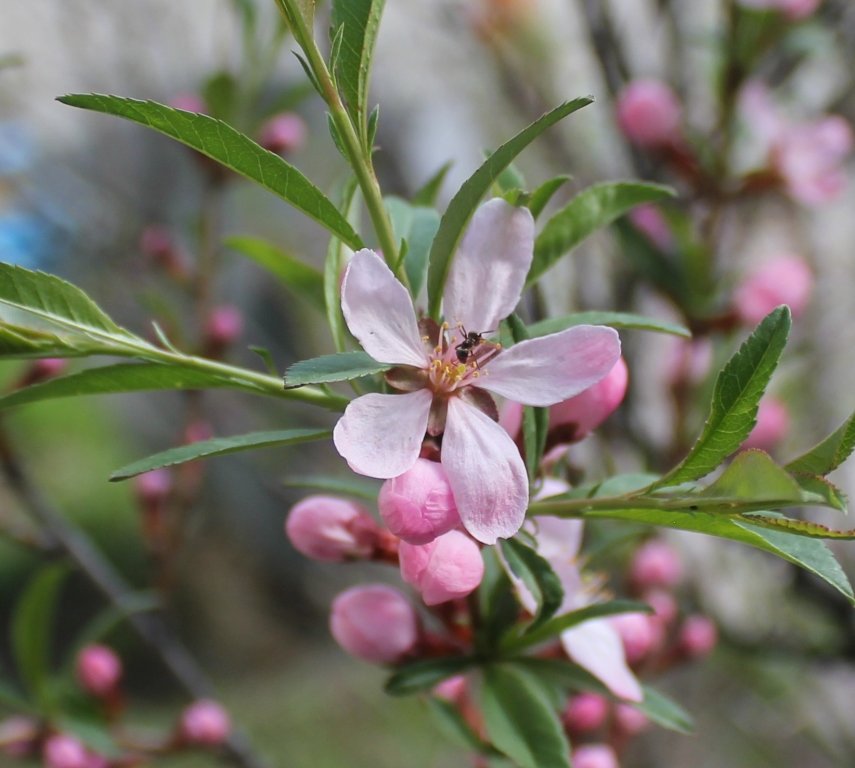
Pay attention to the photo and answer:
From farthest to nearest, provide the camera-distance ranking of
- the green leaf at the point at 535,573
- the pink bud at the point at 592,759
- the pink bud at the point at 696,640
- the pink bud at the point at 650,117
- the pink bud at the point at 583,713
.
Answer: the pink bud at the point at 650,117 < the pink bud at the point at 696,640 < the pink bud at the point at 583,713 < the pink bud at the point at 592,759 < the green leaf at the point at 535,573

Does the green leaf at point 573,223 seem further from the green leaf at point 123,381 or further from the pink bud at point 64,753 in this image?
the pink bud at point 64,753

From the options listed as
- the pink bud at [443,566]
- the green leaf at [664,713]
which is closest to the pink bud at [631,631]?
the green leaf at [664,713]

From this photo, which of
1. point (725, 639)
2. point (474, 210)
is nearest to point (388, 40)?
point (725, 639)

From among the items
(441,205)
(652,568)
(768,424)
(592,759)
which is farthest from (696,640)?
(441,205)

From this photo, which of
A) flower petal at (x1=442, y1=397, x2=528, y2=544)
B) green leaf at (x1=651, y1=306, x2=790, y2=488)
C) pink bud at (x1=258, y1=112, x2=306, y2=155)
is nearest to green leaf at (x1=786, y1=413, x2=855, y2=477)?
green leaf at (x1=651, y1=306, x2=790, y2=488)

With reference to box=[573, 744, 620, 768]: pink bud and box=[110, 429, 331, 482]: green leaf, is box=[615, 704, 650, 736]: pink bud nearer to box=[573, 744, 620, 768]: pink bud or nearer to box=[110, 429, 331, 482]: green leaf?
box=[573, 744, 620, 768]: pink bud
